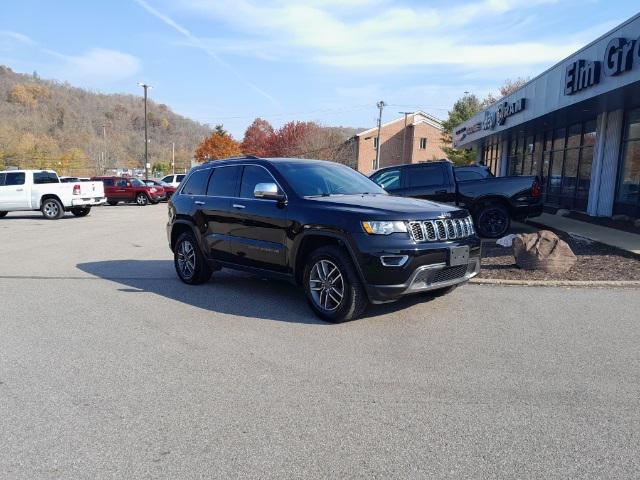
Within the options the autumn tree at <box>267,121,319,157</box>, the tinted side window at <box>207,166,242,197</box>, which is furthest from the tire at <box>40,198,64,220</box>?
the autumn tree at <box>267,121,319,157</box>

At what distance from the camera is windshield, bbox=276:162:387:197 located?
611 cm

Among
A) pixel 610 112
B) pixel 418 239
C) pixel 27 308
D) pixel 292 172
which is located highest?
pixel 610 112

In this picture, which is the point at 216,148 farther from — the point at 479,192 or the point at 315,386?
the point at 315,386

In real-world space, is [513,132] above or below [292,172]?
above

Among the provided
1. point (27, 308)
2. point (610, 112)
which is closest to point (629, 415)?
point (27, 308)

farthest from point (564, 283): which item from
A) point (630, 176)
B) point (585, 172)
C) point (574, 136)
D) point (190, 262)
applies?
point (574, 136)

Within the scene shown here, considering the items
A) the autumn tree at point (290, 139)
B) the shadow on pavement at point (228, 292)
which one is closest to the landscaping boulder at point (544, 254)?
the shadow on pavement at point (228, 292)

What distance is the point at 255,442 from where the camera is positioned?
10.0 feet

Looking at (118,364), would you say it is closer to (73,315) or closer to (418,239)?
(73,315)

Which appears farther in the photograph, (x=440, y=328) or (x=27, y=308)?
(x=27, y=308)

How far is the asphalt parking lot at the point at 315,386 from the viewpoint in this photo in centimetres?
288

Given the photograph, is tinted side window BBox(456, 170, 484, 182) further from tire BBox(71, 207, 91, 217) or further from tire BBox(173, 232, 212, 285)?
tire BBox(71, 207, 91, 217)

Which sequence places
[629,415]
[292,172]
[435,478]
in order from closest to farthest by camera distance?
[435,478]
[629,415]
[292,172]

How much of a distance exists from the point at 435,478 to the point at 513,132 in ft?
74.1
